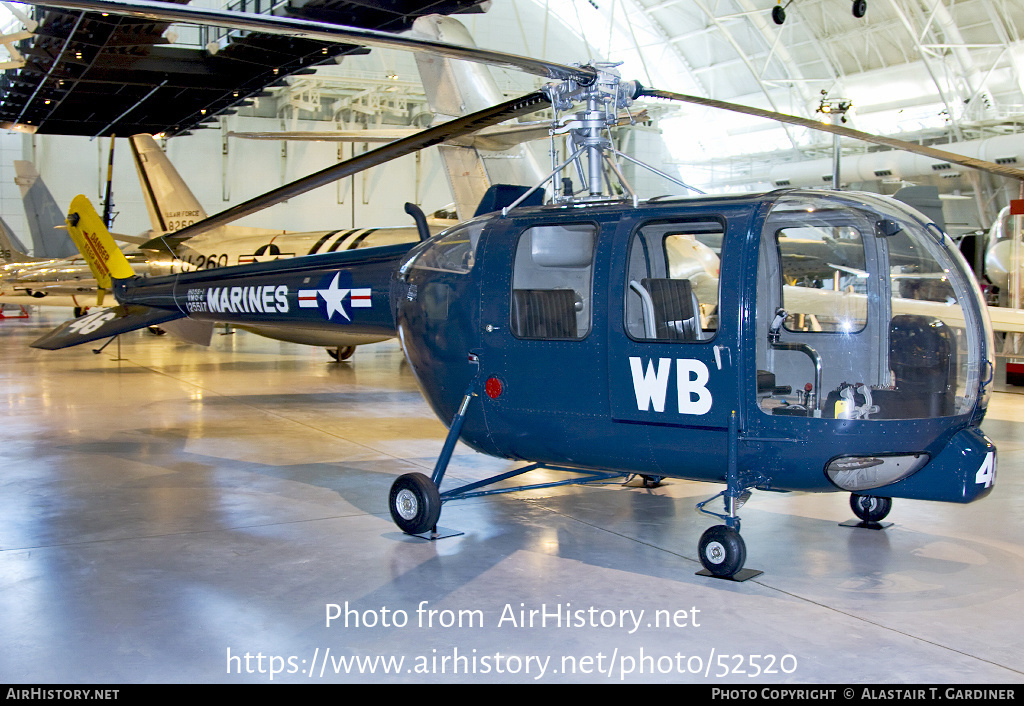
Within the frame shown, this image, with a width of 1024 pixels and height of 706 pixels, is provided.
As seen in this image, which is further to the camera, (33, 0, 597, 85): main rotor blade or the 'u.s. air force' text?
the 'u.s. air force' text

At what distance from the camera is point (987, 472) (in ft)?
16.0

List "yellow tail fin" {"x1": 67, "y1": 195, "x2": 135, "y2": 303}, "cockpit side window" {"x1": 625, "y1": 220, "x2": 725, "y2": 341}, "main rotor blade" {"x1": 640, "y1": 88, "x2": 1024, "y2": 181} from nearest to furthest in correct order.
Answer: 1. "cockpit side window" {"x1": 625, "y1": 220, "x2": 725, "y2": 341}
2. "main rotor blade" {"x1": 640, "y1": 88, "x2": 1024, "y2": 181}
3. "yellow tail fin" {"x1": 67, "y1": 195, "x2": 135, "y2": 303}

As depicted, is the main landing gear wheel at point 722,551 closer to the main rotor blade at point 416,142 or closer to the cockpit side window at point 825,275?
the cockpit side window at point 825,275

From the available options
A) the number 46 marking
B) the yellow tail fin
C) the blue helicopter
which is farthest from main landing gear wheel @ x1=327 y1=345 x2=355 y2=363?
the number 46 marking

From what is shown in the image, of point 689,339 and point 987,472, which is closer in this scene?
point 987,472

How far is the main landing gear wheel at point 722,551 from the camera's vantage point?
4.86 metres

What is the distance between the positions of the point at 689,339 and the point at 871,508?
6.65 ft

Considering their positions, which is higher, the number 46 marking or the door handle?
the door handle

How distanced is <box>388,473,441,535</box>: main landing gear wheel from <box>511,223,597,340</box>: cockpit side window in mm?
1147

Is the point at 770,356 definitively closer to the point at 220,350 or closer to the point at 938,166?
the point at 220,350

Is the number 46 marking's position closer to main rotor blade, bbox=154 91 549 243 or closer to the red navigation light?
the red navigation light

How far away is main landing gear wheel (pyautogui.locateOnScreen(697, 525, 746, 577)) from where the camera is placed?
4.86 metres

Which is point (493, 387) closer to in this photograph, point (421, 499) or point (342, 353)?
point (421, 499)

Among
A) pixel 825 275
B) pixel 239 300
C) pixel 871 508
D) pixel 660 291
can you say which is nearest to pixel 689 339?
pixel 660 291
